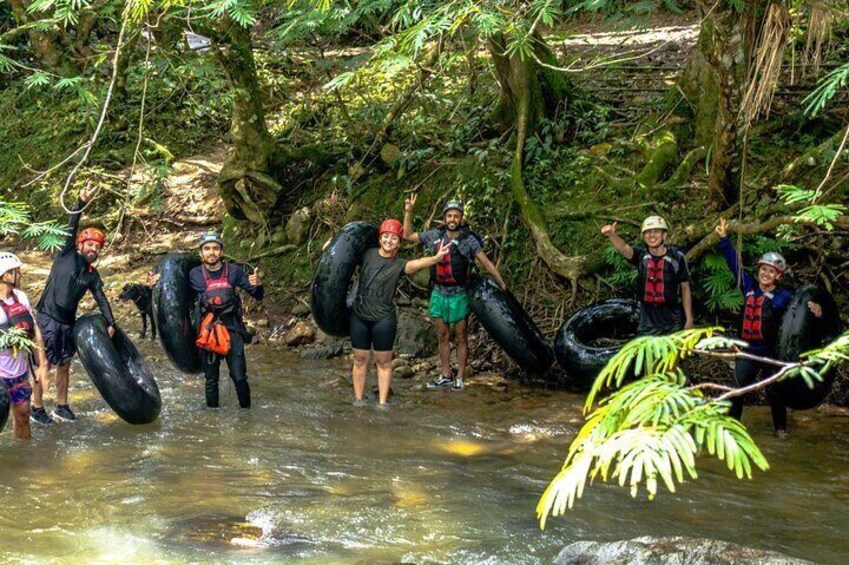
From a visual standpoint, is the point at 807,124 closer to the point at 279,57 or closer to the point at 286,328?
the point at 286,328

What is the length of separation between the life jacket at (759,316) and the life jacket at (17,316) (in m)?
5.55

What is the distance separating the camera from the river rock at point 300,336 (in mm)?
11281

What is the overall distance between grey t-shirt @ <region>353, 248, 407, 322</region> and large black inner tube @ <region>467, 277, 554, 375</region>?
1.01 metres

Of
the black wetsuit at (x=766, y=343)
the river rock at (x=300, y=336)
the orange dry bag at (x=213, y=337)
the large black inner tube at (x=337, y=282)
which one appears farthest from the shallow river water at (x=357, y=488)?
the river rock at (x=300, y=336)

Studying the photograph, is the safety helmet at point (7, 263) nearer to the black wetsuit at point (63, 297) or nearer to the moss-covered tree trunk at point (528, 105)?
the black wetsuit at point (63, 297)

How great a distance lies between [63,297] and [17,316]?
87cm

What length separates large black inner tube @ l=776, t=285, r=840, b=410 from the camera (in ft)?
25.6

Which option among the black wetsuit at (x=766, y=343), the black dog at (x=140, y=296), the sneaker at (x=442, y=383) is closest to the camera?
the black wetsuit at (x=766, y=343)

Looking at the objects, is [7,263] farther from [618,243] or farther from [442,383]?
[618,243]

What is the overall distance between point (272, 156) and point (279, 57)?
4.12 m

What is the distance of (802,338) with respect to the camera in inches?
306

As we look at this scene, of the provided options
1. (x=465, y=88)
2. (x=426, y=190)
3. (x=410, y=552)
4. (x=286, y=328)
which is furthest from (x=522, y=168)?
(x=410, y=552)

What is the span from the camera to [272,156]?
1268 cm

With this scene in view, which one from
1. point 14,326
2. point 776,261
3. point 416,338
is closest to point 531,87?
point 416,338
